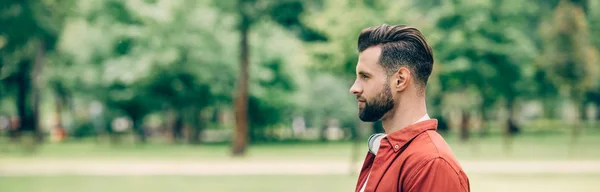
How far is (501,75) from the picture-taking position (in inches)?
1662

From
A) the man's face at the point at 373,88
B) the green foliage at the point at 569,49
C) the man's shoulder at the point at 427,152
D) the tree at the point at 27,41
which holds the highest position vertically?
the tree at the point at 27,41

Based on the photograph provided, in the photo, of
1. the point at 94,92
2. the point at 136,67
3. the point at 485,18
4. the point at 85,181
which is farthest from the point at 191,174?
the point at 485,18

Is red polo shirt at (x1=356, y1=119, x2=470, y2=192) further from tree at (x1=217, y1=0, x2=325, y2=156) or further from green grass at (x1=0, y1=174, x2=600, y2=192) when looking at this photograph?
tree at (x1=217, y1=0, x2=325, y2=156)

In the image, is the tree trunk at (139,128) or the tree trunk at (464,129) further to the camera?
the tree trunk at (464,129)

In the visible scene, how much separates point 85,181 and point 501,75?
28.8m

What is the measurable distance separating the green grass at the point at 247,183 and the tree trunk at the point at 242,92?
10.5 m

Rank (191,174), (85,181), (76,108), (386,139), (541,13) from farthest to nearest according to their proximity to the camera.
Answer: (76,108)
(541,13)
(191,174)
(85,181)
(386,139)

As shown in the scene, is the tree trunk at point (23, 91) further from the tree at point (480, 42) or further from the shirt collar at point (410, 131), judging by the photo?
the shirt collar at point (410, 131)

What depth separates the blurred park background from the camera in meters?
20.2

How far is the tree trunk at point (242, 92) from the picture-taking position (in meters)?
29.3

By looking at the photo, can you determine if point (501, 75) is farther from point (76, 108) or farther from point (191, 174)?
point (76, 108)

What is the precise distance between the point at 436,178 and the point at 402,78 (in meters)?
0.43

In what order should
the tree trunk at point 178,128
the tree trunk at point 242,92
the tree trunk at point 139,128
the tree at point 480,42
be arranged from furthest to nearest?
the tree trunk at point 178,128 → the tree trunk at point 139,128 → the tree at point 480,42 → the tree trunk at point 242,92

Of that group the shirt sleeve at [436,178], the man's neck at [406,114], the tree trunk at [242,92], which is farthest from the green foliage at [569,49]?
the shirt sleeve at [436,178]
